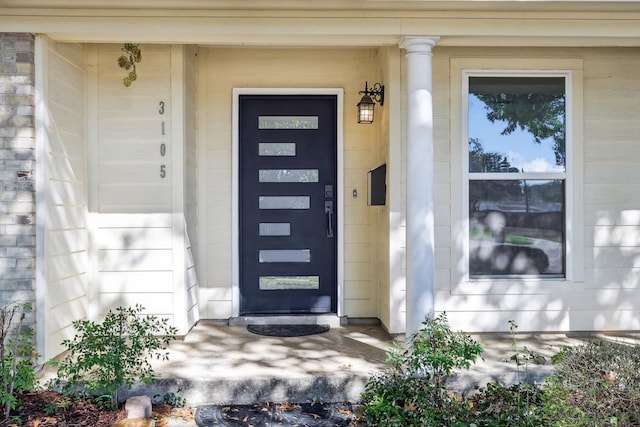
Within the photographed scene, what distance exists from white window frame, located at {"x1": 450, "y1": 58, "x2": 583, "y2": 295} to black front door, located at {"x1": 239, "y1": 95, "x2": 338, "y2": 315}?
44.0 inches

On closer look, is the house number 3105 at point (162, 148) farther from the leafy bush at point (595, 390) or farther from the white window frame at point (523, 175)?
the leafy bush at point (595, 390)

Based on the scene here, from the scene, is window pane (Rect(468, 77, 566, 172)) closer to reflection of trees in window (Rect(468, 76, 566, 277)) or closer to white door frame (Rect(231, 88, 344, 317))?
reflection of trees in window (Rect(468, 76, 566, 277))

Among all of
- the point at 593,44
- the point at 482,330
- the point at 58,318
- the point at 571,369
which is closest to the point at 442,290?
the point at 482,330

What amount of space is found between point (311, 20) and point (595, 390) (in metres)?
2.72

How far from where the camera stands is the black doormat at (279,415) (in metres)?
3.14

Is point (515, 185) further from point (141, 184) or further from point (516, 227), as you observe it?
point (141, 184)

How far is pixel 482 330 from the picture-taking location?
4391mm

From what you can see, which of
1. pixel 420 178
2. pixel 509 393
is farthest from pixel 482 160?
pixel 509 393

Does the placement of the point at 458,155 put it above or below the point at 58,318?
above

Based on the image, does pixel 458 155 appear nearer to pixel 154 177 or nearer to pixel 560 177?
pixel 560 177

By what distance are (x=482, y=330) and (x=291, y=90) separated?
2.66m

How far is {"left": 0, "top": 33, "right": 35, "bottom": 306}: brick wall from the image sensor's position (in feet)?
11.8

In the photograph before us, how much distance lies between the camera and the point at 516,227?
440cm

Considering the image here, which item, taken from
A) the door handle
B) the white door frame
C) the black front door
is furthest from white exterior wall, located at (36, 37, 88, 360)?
the door handle
